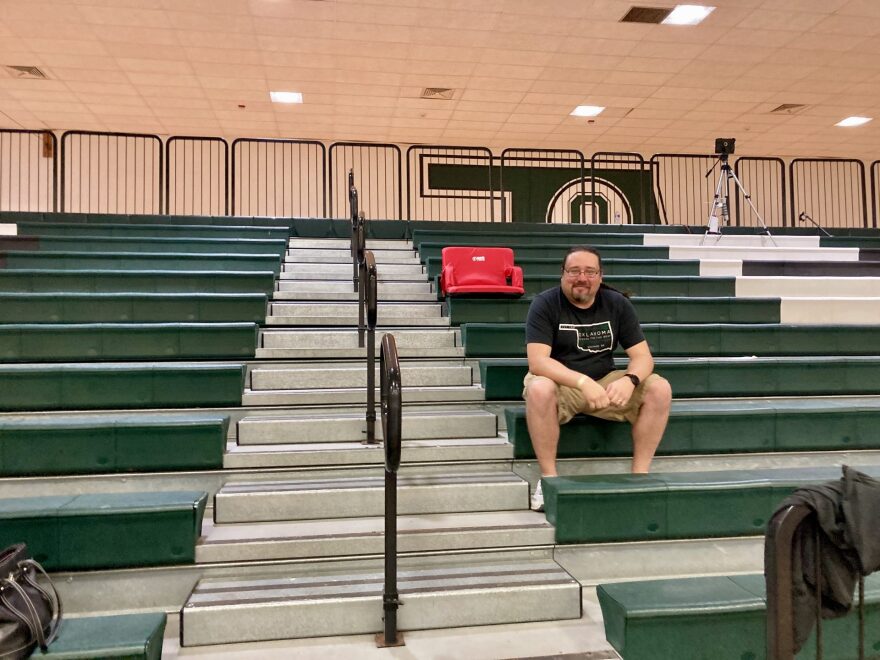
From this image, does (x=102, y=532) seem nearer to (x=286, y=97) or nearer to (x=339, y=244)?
(x=339, y=244)

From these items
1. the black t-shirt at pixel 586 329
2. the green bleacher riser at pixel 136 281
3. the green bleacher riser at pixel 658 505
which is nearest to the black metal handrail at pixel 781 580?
the green bleacher riser at pixel 658 505

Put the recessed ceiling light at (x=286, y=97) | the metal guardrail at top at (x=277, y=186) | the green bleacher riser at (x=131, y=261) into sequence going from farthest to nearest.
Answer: the metal guardrail at top at (x=277, y=186), the recessed ceiling light at (x=286, y=97), the green bleacher riser at (x=131, y=261)

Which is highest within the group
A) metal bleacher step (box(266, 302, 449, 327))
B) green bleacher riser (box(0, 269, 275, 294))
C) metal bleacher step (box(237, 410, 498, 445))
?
green bleacher riser (box(0, 269, 275, 294))

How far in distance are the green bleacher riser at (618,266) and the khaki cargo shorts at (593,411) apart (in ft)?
7.39

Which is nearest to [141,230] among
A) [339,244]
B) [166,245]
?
[166,245]

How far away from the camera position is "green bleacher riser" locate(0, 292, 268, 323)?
3.76 m

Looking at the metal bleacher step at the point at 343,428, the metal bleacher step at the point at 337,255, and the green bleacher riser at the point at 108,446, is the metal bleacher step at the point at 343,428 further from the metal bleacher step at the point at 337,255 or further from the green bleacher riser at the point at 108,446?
the metal bleacher step at the point at 337,255

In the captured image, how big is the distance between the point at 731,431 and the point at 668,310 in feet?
4.85

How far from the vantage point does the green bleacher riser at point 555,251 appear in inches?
215

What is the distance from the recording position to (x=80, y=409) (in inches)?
119

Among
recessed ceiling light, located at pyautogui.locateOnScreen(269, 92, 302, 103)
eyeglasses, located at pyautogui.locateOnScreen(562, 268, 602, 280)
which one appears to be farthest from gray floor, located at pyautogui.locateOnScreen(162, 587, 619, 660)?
recessed ceiling light, located at pyautogui.locateOnScreen(269, 92, 302, 103)

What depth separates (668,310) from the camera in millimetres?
4332

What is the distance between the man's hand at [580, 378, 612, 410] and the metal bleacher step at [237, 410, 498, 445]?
0.59m

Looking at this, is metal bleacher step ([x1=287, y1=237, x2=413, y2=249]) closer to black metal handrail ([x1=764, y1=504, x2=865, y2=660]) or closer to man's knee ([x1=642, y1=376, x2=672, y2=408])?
man's knee ([x1=642, y1=376, x2=672, y2=408])
